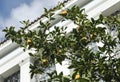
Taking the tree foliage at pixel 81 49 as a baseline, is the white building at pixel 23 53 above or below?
above

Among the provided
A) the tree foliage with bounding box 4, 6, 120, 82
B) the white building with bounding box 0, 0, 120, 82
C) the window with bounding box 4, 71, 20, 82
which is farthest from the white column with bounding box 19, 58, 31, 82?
the tree foliage with bounding box 4, 6, 120, 82

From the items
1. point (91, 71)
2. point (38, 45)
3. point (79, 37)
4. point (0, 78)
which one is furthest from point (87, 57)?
point (0, 78)

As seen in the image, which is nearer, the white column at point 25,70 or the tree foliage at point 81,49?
the tree foliage at point 81,49

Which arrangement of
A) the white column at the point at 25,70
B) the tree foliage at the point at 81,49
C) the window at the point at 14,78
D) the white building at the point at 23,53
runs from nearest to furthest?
the tree foliage at the point at 81,49 → the white building at the point at 23,53 → the white column at the point at 25,70 → the window at the point at 14,78

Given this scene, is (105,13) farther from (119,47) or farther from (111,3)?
(119,47)

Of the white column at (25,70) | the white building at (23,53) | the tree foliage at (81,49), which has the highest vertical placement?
the white building at (23,53)

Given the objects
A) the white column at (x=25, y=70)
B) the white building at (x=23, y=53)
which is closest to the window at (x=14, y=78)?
the white building at (x=23, y=53)

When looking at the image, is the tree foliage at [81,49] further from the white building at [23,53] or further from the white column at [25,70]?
the white column at [25,70]

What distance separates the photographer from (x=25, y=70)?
15.5 m

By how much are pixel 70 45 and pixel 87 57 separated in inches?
37.1

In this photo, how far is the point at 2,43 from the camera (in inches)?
679

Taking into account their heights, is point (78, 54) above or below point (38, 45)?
below

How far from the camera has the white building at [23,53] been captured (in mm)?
13953

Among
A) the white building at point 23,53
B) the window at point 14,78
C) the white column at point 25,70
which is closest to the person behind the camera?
the white building at point 23,53
